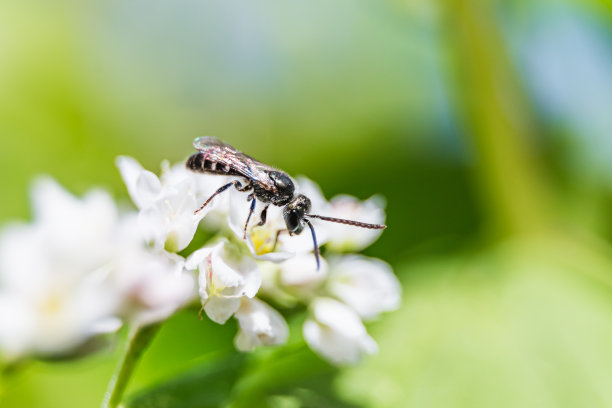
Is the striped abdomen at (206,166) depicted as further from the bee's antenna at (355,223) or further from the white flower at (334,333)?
the white flower at (334,333)

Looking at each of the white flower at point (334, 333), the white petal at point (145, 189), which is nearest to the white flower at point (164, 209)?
the white petal at point (145, 189)

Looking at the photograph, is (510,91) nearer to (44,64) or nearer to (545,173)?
(545,173)

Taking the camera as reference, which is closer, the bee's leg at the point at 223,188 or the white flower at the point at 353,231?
the bee's leg at the point at 223,188

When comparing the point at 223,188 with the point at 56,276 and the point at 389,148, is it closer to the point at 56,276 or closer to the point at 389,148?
the point at 56,276

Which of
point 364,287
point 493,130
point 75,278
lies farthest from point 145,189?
point 493,130

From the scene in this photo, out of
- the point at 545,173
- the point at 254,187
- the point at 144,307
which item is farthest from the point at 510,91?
the point at 144,307
